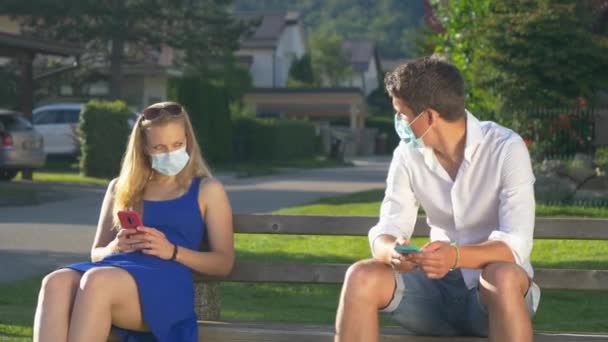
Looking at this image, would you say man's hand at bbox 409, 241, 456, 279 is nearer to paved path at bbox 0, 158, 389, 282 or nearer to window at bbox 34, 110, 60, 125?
paved path at bbox 0, 158, 389, 282

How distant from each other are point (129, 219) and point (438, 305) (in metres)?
1.34

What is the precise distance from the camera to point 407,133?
17.1 feet

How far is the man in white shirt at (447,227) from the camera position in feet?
16.2

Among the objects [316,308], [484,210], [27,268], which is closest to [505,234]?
[484,210]

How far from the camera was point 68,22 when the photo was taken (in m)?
38.0

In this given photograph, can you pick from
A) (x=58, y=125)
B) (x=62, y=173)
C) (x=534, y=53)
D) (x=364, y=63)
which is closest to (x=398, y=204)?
(x=534, y=53)

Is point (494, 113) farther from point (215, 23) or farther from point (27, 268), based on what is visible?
point (215, 23)

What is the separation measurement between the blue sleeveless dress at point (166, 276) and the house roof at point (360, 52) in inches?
3371

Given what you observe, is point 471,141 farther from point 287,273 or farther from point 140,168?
point 140,168

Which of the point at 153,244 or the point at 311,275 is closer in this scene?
the point at 153,244

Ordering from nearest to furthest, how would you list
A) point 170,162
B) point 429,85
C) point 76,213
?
point 429,85
point 170,162
point 76,213

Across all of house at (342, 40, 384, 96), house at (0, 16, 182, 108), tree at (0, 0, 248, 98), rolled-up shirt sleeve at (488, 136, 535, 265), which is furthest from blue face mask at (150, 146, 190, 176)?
house at (342, 40, 384, 96)

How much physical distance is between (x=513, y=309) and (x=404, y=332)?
77 cm

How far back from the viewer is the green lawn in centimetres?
839
